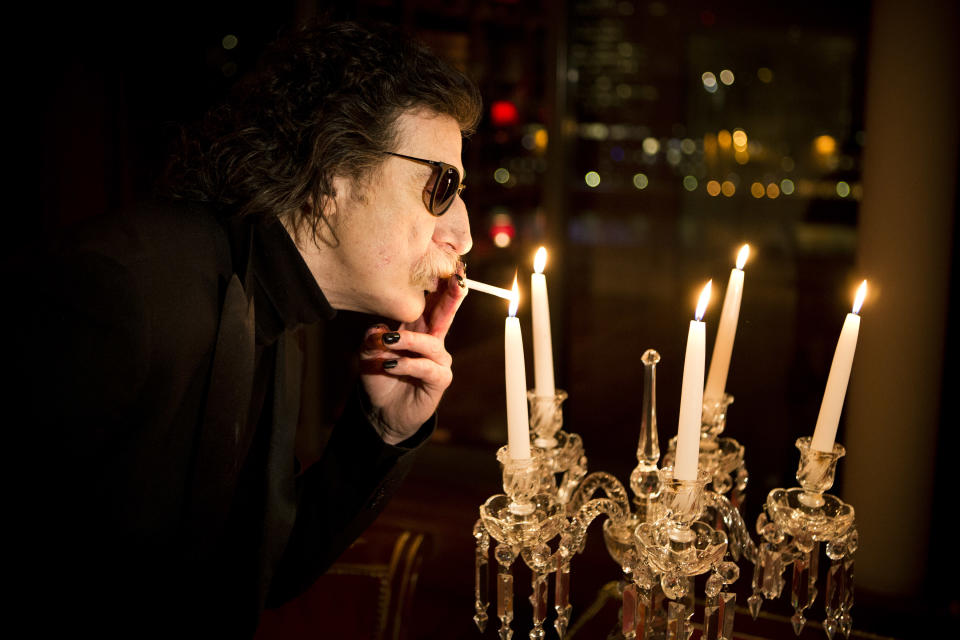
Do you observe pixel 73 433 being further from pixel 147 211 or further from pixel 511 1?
pixel 511 1

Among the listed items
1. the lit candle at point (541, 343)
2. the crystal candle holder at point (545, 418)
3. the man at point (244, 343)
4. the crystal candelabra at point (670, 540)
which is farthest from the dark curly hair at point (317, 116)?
the crystal candelabra at point (670, 540)

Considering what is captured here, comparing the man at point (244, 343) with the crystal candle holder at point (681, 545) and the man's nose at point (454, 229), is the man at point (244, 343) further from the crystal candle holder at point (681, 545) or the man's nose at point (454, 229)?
the crystal candle holder at point (681, 545)

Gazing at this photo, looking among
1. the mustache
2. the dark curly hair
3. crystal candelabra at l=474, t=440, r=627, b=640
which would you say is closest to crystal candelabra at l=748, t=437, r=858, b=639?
crystal candelabra at l=474, t=440, r=627, b=640

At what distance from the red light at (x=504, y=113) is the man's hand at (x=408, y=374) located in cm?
A: 281

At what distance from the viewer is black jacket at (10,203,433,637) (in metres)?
0.96

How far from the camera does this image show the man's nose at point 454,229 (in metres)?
1.38

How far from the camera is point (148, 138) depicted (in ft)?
12.7

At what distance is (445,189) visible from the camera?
4.27ft

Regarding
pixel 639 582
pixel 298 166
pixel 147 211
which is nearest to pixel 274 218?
pixel 298 166

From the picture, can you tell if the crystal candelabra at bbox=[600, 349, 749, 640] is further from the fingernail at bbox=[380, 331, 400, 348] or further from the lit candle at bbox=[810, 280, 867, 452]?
the fingernail at bbox=[380, 331, 400, 348]

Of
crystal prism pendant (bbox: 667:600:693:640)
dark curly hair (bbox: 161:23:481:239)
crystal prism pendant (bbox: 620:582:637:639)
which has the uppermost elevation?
dark curly hair (bbox: 161:23:481:239)

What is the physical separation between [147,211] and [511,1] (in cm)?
316

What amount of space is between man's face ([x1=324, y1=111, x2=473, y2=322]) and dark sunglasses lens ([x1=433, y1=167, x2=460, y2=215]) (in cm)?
2

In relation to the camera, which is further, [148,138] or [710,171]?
[710,171]
